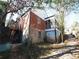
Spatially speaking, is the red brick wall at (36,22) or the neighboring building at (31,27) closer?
the neighboring building at (31,27)

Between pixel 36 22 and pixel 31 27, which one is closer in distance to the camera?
pixel 31 27

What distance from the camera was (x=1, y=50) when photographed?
13234 mm

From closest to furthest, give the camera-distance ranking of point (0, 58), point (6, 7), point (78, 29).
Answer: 1. point (0, 58)
2. point (6, 7)
3. point (78, 29)

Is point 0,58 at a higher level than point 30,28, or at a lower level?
lower

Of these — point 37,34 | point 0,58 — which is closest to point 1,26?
point 0,58

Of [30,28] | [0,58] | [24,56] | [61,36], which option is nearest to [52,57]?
[24,56]

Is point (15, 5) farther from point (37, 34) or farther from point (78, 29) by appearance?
point (78, 29)

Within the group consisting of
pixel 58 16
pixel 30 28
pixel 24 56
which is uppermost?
pixel 58 16

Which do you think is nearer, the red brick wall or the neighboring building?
the neighboring building

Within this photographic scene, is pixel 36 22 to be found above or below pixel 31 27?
above

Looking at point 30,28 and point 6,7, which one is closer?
point 6,7

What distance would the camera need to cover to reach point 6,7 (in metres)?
11.5

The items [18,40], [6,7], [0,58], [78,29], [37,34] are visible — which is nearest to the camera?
[0,58]

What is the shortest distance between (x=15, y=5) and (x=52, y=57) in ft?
13.8
